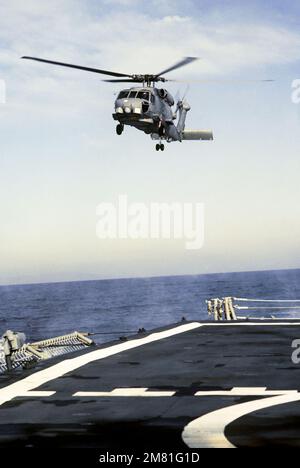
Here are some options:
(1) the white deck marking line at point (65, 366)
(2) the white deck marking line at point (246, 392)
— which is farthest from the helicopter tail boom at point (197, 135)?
(2) the white deck marking line at point (246, 392)

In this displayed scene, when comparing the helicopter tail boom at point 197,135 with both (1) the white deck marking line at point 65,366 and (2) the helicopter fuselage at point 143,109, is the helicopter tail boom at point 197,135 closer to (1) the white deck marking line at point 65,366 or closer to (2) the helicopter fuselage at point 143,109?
(2) the helicopter fuselage at point 143,109

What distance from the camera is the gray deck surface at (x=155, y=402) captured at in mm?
13094

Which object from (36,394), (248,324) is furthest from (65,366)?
(248,324)

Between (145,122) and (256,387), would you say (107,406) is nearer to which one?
(256,387)

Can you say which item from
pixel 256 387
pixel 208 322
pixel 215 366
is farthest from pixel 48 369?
pixel 208 322

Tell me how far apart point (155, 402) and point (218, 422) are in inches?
101

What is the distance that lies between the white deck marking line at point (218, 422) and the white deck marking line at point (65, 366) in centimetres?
517

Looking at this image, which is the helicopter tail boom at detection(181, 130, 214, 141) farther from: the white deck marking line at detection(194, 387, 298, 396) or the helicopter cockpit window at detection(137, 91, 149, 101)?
the white deck marking line at detection(194, 387, 298, 396)

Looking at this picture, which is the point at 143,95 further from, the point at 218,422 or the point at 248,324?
the point at 218,422

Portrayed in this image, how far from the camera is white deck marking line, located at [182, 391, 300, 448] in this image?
12609 millimetres

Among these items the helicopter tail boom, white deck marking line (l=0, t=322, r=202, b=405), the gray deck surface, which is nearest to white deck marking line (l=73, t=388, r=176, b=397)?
the gray deck surface

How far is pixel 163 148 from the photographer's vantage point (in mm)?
47594
